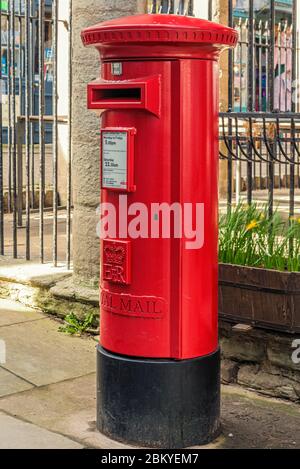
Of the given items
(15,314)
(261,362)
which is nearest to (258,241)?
(261,362)

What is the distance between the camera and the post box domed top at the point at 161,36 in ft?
11.2

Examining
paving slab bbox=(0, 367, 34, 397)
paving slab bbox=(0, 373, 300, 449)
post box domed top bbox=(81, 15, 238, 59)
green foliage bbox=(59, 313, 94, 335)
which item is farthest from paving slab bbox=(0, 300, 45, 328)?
post box domed top bbox=(81, 15, 238, 59)

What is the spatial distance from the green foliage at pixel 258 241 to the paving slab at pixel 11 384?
1.26m

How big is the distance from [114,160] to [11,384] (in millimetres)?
1571

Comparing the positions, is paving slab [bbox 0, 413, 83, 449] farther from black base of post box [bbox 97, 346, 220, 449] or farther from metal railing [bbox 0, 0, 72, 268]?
metal railing [bbox 0, 0, 72, 268]

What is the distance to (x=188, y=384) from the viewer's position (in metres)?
3.62

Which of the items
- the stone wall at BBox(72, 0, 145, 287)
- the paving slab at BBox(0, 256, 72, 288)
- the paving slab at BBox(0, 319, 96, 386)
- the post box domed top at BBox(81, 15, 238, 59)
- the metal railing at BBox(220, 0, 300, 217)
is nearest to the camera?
the post box domed top at BBox(81, 15, 238, 59)

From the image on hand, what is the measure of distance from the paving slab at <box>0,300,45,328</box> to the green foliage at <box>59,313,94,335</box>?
0.29m

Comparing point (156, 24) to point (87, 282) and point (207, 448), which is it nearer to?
point (207, 448)

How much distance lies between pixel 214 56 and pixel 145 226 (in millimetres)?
799

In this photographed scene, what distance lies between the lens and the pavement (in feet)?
12.3

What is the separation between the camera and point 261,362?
4.36 meters

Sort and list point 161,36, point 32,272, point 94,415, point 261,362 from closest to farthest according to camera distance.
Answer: point 161,36
point 94,415
point 261,362
point 32,272

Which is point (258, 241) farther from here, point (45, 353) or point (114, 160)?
point (45, 353)
